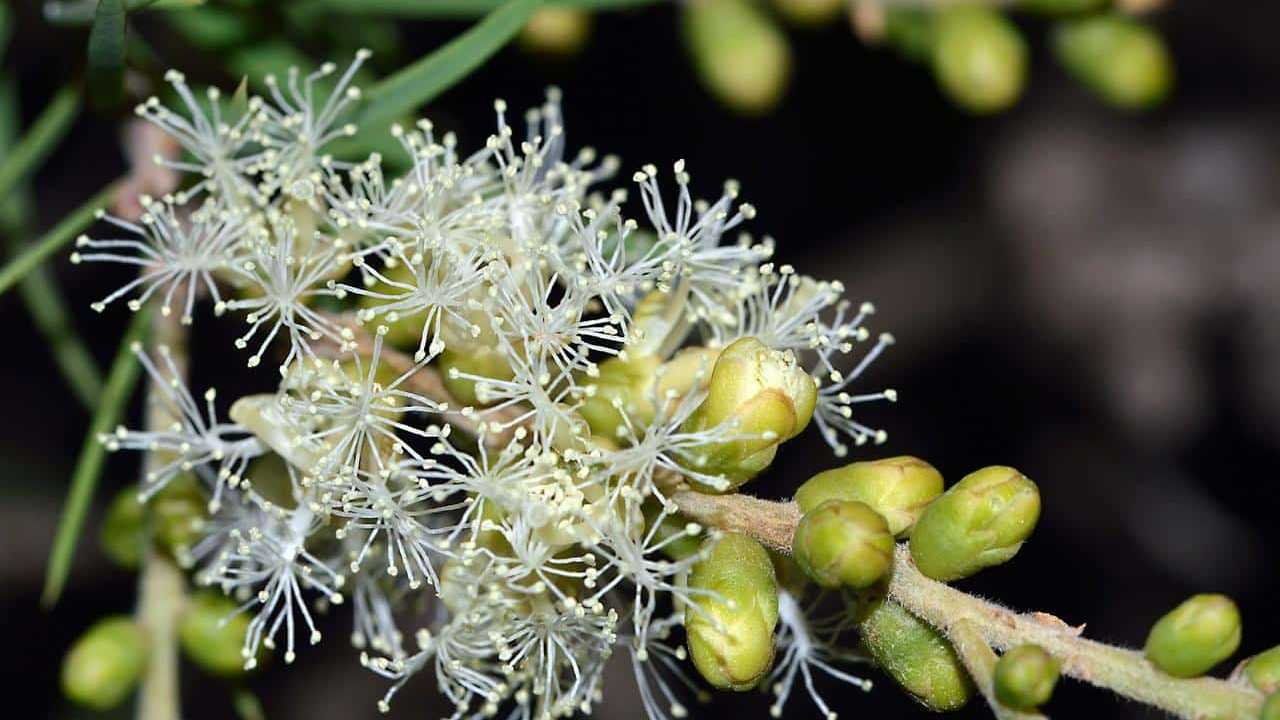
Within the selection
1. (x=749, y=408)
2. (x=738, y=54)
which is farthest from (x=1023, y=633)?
(x=738, y=54)

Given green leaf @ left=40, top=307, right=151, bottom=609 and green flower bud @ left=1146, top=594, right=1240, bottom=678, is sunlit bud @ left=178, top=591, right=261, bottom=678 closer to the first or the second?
green leaf @ left=40, top=307, right=151, bottom=609

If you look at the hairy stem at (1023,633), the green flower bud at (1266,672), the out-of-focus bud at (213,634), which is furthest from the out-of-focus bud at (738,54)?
the green flower bud at (1266,672)

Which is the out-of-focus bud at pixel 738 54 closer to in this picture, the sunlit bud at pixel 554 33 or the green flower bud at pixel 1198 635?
the sunlit bud at pixel 554 33

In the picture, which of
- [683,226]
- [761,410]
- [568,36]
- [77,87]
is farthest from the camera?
[568,36]

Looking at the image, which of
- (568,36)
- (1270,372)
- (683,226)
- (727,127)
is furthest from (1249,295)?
(683,226)

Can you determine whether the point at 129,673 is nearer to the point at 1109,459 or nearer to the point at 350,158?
the point at 350,158

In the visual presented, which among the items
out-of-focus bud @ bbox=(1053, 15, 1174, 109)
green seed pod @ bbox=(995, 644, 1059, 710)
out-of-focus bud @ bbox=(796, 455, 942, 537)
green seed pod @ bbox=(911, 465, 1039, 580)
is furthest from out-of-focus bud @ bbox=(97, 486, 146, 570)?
out-of-focus bud @ bbox=(1053, 15, 1174, 109)

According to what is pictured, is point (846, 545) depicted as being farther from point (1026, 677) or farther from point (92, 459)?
point (92, 459)
